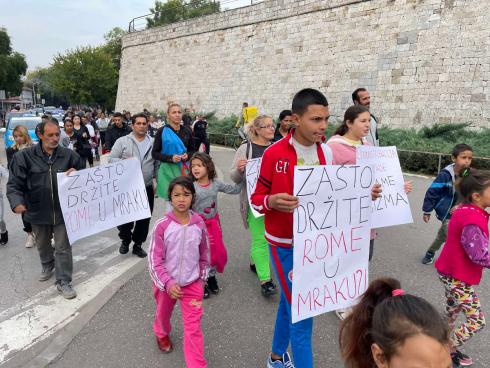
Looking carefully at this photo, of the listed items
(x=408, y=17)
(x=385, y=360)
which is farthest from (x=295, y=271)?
(x=408, y=17)

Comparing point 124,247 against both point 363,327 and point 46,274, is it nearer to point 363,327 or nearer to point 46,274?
point 46,274

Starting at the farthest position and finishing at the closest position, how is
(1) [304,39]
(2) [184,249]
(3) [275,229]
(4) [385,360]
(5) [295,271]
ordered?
(1) [304,39] → (2) [184,249] → (3) [275,229] → (5) [295,271] → (4) [385,360]

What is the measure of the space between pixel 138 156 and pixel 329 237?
3266mm

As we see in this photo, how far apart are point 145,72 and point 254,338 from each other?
103ft

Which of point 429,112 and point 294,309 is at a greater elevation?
point 429,112

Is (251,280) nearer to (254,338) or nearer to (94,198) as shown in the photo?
(254,338)

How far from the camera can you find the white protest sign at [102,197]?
4.07 meters

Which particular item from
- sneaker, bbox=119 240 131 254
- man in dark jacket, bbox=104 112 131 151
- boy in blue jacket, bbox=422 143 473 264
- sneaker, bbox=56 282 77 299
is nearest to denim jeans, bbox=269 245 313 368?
sneaker, bbox=56 282 77 299

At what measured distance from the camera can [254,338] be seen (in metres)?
3.27

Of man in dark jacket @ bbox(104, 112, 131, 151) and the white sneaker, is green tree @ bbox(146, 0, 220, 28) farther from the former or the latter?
the white sneaker

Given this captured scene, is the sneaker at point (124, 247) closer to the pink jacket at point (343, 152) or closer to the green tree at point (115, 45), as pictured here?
the pink jacket at point (343, 152)

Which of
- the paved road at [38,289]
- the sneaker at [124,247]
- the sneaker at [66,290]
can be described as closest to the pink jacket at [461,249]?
the paved road at [38,289]

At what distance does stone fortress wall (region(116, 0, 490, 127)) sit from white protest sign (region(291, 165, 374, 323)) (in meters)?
14.5

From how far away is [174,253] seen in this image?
2.92 metres
